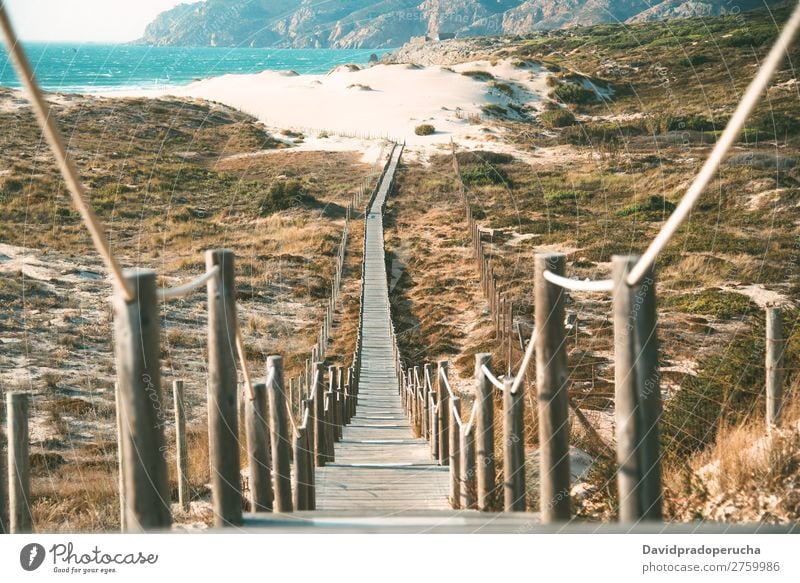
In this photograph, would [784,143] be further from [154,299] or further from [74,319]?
[154,299]

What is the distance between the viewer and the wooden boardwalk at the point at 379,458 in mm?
5461

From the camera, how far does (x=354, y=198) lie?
33219 millimetres

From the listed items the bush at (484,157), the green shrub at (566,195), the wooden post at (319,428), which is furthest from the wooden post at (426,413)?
the bush at (484,157)

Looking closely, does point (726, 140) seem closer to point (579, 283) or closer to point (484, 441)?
point (579, 283)

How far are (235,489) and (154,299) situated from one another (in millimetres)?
1120

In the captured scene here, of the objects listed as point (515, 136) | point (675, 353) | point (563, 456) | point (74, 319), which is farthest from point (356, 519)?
point (515, 136)

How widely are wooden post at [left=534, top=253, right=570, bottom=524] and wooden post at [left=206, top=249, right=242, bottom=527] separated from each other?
124 cm

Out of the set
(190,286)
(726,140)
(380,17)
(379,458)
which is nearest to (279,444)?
(190,286)

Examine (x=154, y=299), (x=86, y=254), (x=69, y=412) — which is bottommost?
(x=69, y=412)

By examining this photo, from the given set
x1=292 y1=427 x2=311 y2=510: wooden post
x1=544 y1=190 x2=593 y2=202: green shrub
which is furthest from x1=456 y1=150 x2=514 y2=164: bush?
x1=292 y1=427 x2=311 y2=510: wooden post

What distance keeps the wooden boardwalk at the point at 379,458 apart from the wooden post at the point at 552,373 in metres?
1.66

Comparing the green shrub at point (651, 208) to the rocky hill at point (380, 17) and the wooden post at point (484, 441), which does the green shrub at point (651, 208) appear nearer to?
the rocky hill at point (380, 17)

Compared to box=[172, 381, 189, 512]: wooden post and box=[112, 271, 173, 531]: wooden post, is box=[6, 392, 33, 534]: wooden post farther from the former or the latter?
box=[172, 381, 189, 512]: wooden post

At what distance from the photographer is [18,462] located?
4223 mm
